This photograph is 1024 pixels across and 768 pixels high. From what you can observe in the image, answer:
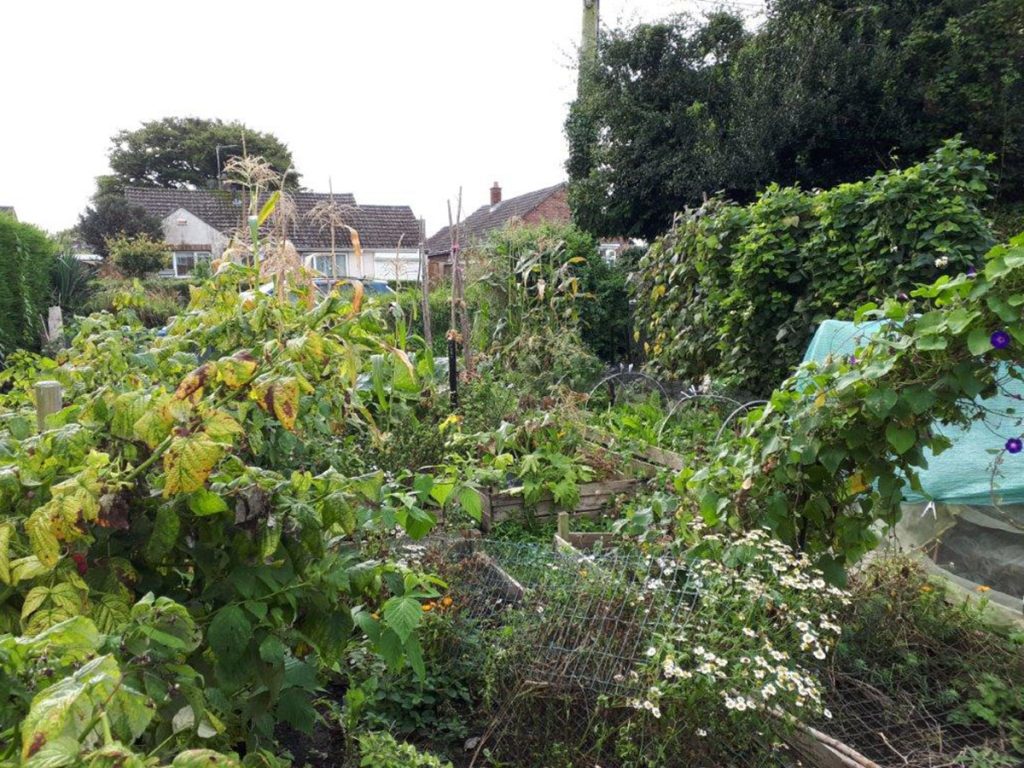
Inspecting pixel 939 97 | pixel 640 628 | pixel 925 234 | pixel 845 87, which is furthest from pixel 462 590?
pixel 939 97

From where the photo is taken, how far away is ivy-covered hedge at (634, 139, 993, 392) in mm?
5230

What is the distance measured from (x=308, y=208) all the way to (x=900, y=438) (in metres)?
27.1

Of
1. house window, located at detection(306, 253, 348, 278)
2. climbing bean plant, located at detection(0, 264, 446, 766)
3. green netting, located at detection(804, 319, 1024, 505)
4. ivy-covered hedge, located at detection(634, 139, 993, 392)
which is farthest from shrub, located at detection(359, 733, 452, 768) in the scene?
ivy-covered hedge, located at detection(634, 139, 993, 392)

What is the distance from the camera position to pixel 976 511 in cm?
365

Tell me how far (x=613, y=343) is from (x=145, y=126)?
37.6m

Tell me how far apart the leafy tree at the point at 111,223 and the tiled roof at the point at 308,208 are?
1146 mm

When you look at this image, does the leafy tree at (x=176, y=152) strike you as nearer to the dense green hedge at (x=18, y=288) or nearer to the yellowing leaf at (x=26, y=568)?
the dense green hedge at (x=18, y=288)

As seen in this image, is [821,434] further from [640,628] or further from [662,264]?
[662,264]

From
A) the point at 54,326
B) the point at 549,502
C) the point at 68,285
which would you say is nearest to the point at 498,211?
the point at 68,285

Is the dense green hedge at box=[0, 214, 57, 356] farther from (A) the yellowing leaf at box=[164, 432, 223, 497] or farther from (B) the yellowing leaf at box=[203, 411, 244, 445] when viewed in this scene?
(A) the yellowing leaf at box=[164, 432, 223, 497]

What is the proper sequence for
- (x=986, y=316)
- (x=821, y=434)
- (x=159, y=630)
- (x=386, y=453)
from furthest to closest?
1. (x=386, y=453)
2. (x=821, y=434)
3. (x=986, y=316)
4. (x=159, y=630)

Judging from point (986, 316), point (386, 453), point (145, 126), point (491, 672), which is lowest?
point (491, 672)

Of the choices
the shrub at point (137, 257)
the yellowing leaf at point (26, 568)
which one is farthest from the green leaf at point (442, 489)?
the shrub at point (137, 257)

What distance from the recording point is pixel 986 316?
7.72 feet
